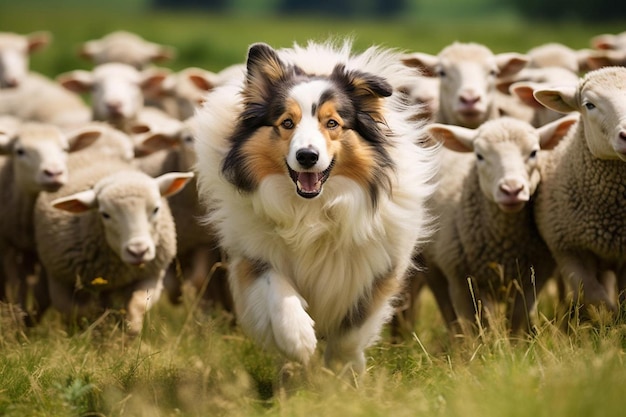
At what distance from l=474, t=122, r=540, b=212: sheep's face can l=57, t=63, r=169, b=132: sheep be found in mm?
4450

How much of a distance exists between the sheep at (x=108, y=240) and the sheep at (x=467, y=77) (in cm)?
242

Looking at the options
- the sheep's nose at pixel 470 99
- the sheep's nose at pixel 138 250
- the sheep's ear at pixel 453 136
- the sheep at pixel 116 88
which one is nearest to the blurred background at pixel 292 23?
the sheep at pixel 116 88

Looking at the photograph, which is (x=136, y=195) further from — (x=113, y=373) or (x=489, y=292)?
(x=489, y=292)

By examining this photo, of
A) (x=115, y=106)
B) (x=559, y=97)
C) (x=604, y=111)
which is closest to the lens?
(x=604, y=111)

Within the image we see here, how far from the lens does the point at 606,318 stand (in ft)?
19.1

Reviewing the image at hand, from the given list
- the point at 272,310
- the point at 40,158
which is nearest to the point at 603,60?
the point at 40,158

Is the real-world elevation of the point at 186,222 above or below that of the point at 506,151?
below

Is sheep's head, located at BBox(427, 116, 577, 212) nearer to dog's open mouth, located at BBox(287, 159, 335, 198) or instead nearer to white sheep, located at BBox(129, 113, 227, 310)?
dog's open mouth, located at BBox(287, 159, 335, 198)

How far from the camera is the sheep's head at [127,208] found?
7.21 meters

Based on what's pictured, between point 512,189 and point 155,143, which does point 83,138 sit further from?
point 512,189

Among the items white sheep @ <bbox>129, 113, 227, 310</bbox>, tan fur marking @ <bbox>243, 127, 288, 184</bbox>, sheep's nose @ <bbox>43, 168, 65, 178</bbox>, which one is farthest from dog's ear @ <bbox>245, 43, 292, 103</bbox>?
white sheep @ <bbox>129, 113, 227, 310</bbox>

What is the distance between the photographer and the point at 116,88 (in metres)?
10.8

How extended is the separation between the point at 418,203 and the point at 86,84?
6.10m

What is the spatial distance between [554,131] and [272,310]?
2.77 m
